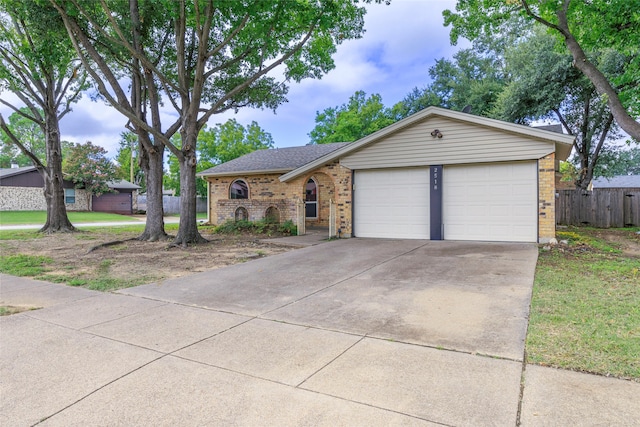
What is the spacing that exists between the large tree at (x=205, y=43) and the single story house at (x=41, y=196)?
2368cm

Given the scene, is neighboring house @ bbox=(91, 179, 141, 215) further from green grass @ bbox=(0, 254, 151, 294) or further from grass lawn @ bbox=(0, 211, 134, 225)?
green grass @ bbox=(0, 254, 151, 294)

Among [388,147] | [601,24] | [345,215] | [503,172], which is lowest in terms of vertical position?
[345,215]

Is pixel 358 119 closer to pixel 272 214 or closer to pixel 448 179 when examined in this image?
pixel 272 214

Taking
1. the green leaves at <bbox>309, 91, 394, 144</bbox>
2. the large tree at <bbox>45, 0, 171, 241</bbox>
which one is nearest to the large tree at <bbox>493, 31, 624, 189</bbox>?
the green leaves at <bbox>309, 91, 394, 144</bbox>

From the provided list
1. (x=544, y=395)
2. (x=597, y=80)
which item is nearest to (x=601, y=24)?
(x=597, y=80)

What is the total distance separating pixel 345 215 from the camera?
12055 millimetres

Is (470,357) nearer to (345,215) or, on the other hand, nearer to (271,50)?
(345,215)

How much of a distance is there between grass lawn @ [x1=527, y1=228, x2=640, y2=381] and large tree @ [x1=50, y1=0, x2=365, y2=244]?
8.36 metres

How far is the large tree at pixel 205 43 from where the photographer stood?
31.2 ft

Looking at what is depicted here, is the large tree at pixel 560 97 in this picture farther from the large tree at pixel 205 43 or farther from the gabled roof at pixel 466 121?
the large tree at pixel 205 43

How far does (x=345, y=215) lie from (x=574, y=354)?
30.1ft

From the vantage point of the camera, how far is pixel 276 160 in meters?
17.3

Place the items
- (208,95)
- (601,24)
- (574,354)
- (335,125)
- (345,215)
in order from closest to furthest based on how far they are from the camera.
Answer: (574,354), (601,24), (345,215), (208,95), (335,125)

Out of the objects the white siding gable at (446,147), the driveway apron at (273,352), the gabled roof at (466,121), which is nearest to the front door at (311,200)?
the gabled roof at (466,121)
